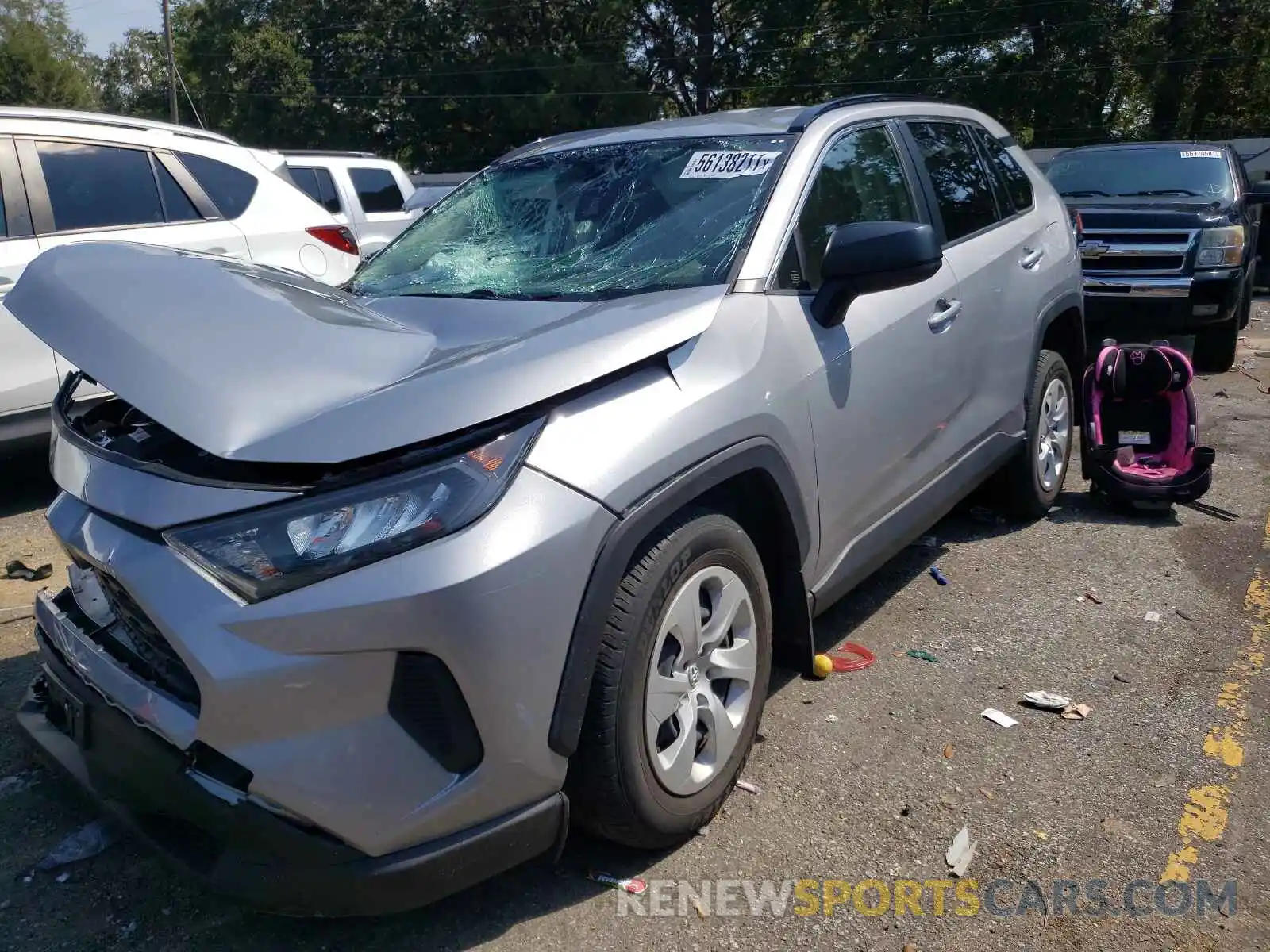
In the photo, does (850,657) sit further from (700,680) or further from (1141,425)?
(1141,425)

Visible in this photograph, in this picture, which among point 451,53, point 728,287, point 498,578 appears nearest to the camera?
point 498,578

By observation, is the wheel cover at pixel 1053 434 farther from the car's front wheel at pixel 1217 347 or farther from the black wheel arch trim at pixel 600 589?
the car's front wheel at pixel 1217 347

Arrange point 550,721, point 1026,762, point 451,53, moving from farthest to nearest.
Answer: point 451,53 < point 1026,762 < point 550,721

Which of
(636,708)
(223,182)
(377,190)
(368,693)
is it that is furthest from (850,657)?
(377,190)

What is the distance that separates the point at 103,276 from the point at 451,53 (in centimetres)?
4603

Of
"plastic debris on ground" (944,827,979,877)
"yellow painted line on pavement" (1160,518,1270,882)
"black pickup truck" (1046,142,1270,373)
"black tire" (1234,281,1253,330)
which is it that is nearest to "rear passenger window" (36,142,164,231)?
"plastic debris on ground" (944,827,979,877)

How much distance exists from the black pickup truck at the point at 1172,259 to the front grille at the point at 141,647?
25.1ft

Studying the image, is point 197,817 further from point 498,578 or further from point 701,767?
point 701,767

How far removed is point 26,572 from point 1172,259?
8.06 meters

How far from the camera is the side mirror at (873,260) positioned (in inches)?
120

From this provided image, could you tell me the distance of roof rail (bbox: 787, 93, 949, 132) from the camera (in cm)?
363

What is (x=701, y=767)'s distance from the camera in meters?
2.79

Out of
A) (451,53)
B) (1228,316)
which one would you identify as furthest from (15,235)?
(451,53)

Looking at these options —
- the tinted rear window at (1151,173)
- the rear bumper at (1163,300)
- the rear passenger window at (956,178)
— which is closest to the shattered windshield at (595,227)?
the rear passenger window at (956,178)
